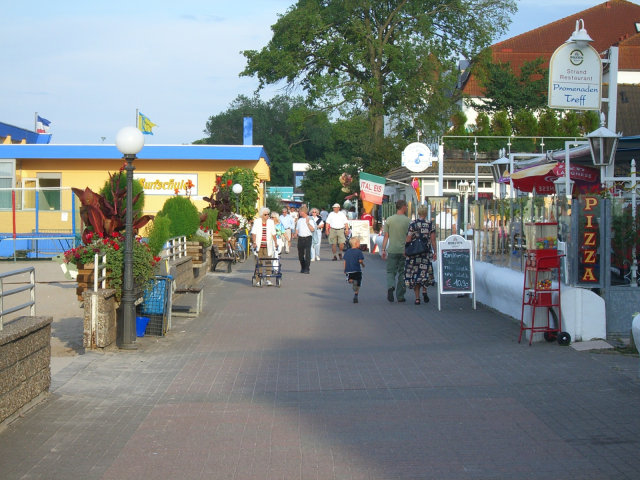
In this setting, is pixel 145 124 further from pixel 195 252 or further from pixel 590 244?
pixel 590 244

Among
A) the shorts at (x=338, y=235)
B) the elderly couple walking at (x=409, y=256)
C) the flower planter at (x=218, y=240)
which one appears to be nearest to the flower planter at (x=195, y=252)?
the flower planter at (x=218, y=240)

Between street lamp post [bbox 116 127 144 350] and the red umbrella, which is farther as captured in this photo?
the red umbrella

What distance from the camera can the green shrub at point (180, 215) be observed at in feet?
59.0

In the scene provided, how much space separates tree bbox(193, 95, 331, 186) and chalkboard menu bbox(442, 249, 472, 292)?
74271 mm

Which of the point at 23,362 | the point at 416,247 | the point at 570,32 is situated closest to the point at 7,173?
the point at 416,247

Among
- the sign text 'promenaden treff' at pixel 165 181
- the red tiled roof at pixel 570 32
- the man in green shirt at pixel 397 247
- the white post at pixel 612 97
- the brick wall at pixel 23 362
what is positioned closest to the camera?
the brick wall at pixel 23 362

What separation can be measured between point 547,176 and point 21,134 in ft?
84.0

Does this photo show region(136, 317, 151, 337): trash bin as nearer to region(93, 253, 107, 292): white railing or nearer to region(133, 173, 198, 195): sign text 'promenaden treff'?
region(93, 253, 107, 292): white railing

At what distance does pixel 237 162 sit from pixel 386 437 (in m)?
26.8

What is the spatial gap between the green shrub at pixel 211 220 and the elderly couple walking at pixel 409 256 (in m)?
9.28

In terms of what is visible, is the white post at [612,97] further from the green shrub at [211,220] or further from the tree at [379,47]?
the tree at [379,47]

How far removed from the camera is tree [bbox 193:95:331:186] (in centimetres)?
8831

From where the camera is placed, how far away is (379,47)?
36.2 meters

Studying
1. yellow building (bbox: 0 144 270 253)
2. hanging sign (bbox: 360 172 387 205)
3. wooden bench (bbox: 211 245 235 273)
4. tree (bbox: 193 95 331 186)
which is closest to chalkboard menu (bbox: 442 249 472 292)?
wooden bench (bbox: 211 245 235 273)
